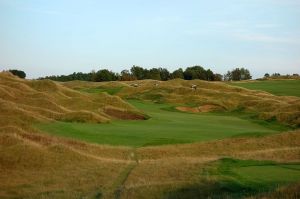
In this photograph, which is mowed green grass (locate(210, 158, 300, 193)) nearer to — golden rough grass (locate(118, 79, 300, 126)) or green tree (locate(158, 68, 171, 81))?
golden rough grass (locate(118, 79, 300, 126))

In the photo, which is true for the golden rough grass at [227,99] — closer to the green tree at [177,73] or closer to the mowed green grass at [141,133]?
the mowed green grass at [141,133]

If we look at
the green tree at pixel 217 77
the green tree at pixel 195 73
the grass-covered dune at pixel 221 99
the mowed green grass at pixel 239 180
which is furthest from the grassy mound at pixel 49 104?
the green tree at pixel 217 77

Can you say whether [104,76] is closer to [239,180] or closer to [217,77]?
[217,77]

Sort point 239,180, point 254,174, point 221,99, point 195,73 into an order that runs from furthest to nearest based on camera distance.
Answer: point 195,73
point 221,99
point 254,174
point 239,180

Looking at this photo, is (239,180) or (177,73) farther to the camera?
(177,73)

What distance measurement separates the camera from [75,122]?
1401 inches

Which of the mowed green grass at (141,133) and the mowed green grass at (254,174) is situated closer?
the mowed green grass at (254,174)

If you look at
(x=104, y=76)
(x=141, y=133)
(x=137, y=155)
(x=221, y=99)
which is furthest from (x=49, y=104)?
(x=104, y=76)

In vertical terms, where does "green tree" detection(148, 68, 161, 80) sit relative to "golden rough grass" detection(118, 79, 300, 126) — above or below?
above

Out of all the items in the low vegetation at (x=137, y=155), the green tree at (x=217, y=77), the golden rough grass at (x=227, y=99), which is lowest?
the low vegetation at (x=137, y=155)

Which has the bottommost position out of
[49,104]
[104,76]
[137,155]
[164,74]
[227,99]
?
[137,155]

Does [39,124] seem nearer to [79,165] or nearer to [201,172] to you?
[79,165]

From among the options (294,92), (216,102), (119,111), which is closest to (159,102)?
(216,102)

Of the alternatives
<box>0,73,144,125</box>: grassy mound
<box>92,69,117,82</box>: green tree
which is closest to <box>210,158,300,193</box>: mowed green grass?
<box>0,73,144,125</box>: grassy mound
